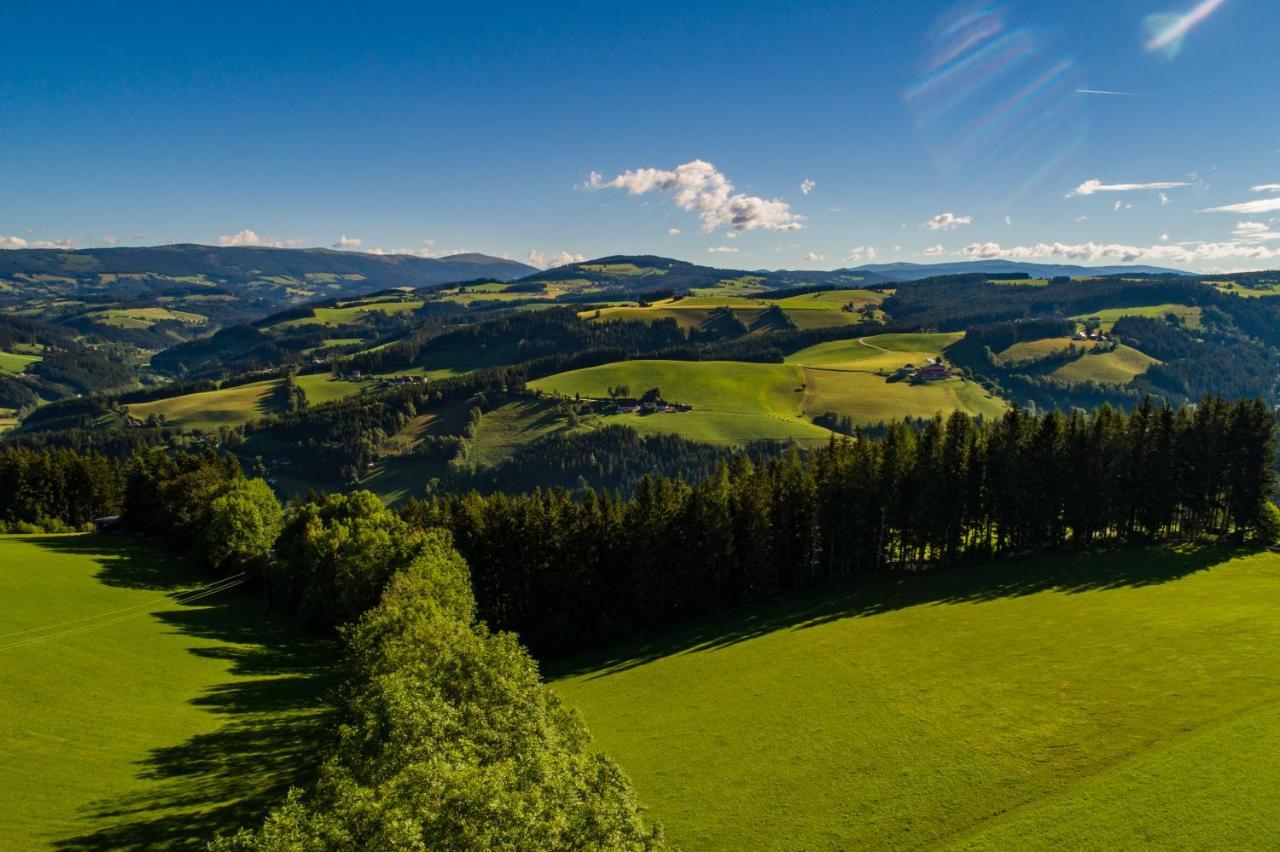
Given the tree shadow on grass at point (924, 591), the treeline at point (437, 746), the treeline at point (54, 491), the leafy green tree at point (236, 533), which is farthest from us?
the treeline at point (54, 491)

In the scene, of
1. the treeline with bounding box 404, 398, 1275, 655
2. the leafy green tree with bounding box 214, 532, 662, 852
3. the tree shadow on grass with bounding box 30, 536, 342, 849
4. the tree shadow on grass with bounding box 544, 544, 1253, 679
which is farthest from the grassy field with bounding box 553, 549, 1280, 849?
the tree shadow on grass with bounding box 30, 536, 342, 849

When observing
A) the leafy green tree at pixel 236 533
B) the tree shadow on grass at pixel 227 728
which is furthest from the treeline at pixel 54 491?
the leafy green tree at pixel 236 533

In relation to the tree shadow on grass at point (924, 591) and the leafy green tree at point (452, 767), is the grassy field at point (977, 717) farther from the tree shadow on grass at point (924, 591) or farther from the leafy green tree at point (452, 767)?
the leafy green tree at point (452, 767)

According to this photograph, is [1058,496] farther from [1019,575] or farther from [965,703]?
[965,703]

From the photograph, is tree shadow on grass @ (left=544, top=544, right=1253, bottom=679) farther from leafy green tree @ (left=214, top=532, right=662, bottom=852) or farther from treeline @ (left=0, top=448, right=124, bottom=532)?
treeline @ (left=0, top=448, right=124, bottom=532)

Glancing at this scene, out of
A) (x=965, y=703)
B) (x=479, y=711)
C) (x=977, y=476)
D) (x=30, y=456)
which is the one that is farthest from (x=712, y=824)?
(x=30, y=456)

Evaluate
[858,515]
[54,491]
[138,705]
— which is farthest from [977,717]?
[54,491]

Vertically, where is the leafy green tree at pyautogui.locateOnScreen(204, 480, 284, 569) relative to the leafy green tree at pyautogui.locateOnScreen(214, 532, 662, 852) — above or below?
below
